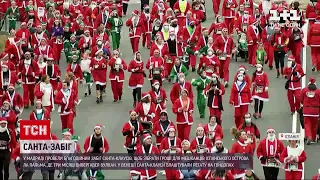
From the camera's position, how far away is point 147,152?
26.5m

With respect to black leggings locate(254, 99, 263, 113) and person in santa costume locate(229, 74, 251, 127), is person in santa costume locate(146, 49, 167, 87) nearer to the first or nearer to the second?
person in santa costume locate(229, 74, 251, 127)

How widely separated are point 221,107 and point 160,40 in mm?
5091

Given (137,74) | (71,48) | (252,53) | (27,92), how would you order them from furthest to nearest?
1. (252,53)
2. (71,48)
3. (27,92)
4. (137,74)

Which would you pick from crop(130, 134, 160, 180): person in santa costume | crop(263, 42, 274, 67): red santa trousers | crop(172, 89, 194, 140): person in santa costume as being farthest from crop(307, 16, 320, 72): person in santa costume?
crop(130, 134, 160, 180): person in santa costume

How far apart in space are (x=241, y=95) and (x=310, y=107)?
211 centimetres

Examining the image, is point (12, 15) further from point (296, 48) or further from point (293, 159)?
point (293, 159)

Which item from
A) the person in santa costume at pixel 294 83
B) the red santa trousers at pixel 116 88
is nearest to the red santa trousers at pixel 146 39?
the red santa trousers at pixel 116 88

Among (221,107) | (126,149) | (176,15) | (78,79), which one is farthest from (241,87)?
(176,15)

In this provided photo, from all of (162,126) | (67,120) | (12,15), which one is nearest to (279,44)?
(67,120)

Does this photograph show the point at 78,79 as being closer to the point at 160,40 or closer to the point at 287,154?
the point at 160,40

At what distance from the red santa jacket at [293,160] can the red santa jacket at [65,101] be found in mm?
7115

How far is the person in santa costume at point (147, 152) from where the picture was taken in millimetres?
26297

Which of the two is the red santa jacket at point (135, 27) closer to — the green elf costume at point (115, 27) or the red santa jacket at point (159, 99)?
the green elf costume at point (115, 27)

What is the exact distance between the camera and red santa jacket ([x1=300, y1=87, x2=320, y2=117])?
2964 cm
